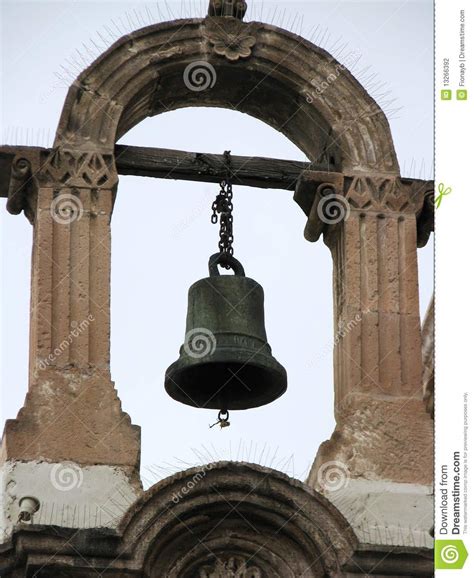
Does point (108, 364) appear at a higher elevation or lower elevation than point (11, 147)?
lower

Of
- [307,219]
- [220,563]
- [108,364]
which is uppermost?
[307,219]

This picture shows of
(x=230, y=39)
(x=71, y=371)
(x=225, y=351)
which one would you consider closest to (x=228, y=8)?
(x=230, y=39)

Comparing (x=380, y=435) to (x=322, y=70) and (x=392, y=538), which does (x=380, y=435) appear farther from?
(x=322, y=70)

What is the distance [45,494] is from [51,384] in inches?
38.3

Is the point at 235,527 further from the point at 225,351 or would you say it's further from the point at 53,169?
the point at 53,169

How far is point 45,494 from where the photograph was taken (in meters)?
22.0

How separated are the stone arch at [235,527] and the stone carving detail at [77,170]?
294 centimetres

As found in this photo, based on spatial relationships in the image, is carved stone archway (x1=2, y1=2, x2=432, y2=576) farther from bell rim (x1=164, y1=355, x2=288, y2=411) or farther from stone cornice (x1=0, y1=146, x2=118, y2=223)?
bell rim (x1=164, y1=355, x2=288, y2=411)

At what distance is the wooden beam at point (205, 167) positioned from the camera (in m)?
24.1

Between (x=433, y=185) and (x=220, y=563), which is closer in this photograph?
(x=220, y=563)

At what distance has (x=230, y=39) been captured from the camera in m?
24.3

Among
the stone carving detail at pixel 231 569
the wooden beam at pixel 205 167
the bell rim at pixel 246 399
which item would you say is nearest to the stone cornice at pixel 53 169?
the wooden beam at pixel 205 167

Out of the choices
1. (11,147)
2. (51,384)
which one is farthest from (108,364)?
(11,147)

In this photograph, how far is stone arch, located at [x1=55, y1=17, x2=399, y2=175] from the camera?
2391 cm
